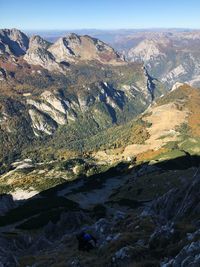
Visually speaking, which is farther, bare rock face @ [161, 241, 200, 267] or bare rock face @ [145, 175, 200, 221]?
bare rock face @ [145, 175, 200, 221]

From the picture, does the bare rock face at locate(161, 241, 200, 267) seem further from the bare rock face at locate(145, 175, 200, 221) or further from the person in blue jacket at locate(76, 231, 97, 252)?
the bare rock face at locate(145, 175, 200, 221)

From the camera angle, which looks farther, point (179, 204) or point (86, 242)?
point (179, 204)

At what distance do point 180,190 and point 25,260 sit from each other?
181 ft

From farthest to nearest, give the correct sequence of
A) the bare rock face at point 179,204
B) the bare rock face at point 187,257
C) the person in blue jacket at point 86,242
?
the bare rock face at point 179,204 → the person in blue jacket at point 86,242 → the bare rock face at point 187,257

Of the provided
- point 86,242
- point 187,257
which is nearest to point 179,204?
point 86,242

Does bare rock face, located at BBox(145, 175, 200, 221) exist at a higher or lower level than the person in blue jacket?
lower

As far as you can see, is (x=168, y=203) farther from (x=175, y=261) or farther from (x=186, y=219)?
(x=175, y=261)

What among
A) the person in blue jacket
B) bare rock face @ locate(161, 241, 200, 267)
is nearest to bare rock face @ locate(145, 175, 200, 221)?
the person in blue jacket

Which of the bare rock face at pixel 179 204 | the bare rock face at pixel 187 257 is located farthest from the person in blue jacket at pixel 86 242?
A: the bare rock face at pixel 179 204

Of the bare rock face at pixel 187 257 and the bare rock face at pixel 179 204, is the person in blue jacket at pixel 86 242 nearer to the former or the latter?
the bare rock face at pixel 187 257

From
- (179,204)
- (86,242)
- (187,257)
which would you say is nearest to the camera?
(187,257)

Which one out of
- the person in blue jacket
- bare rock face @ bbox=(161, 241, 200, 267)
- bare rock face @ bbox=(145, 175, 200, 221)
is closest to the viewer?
bare rock face @ bbox=(161, 241, 200, 267)

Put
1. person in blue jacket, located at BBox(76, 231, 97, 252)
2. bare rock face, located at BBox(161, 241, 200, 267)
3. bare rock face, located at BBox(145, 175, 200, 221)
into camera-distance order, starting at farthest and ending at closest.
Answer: bare rock face, located at BBox(145, 175, 200, 221)
person in blue jacket, located at BBox(76, 231, 97, 252)
bare rock face, located at BBox(161, 241, 200, 267)

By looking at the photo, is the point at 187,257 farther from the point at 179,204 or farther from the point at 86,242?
the point at 179,204
